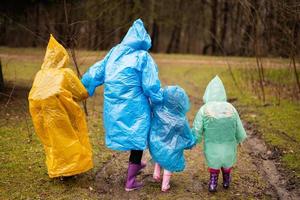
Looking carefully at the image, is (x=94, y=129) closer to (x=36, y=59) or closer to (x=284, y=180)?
(x=284, y=180)

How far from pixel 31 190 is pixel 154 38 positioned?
72.1 ft

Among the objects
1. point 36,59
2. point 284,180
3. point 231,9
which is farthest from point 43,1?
point 231,9

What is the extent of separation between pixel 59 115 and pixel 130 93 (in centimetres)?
80

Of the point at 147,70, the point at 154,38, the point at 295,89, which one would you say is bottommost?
the point at 154,38

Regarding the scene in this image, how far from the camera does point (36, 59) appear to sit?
1834 centimetres

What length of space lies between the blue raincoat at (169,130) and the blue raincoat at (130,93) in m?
0.10

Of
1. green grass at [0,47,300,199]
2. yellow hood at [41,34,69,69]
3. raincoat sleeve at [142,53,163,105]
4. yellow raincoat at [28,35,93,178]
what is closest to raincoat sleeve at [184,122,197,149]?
raincoat sleeve at [142,53,163,105]

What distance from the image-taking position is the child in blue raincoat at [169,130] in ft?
17.4

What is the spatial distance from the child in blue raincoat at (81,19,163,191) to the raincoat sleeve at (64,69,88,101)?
0.95ft

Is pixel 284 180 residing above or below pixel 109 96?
below

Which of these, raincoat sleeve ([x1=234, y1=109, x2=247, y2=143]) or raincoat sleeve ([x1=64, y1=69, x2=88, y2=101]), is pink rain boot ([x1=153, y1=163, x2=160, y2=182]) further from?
raincoat sleeve ([x1=64, y1=69, x2=88, y2=101])

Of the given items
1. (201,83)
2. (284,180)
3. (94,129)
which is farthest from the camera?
(201,83)

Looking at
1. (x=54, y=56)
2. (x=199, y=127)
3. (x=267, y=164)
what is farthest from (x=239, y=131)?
(x=54, y=56)

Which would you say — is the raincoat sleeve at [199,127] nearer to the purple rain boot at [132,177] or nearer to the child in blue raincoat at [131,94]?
the child in blue raincoat at [131,94]
